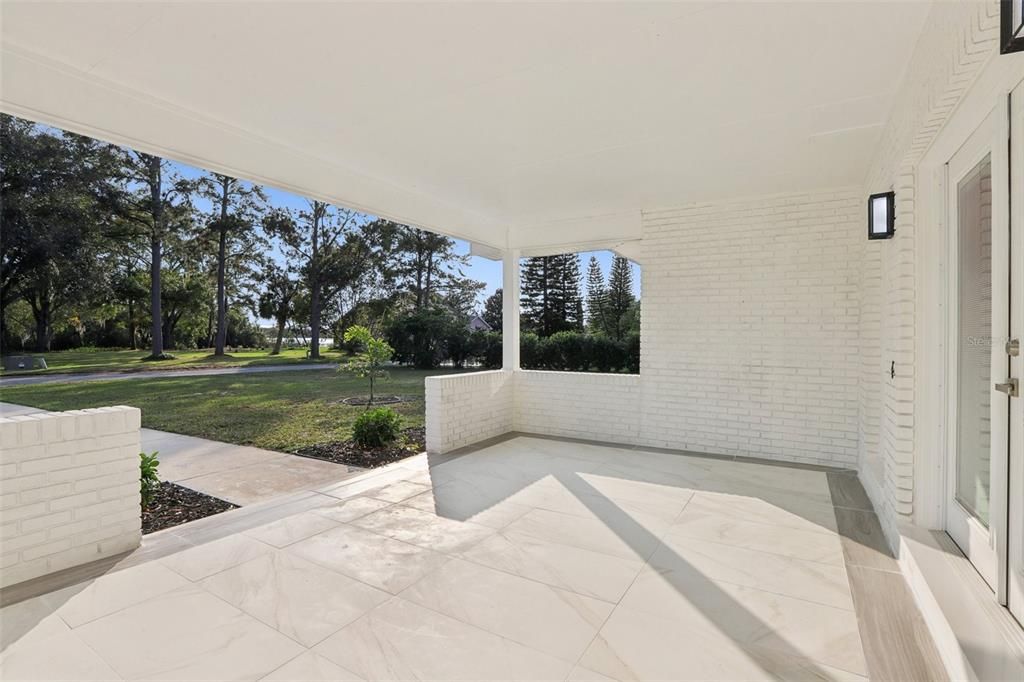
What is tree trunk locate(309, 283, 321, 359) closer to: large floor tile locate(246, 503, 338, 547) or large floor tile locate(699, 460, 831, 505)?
large floor tile locate(246, 503, 338, 547)

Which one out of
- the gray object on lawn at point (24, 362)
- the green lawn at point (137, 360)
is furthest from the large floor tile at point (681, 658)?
the gray object on lawn at point (24, 362)

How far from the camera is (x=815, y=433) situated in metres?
4.78

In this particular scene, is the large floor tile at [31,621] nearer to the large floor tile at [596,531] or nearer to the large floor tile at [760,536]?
the large floor tile at [596,531]

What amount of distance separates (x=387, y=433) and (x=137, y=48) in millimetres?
3876

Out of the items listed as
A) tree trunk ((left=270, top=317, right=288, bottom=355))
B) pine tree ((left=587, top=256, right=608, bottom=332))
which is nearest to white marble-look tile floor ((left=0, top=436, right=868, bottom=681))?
pine tree ((left=587, top=256, right=608, bottom=332))

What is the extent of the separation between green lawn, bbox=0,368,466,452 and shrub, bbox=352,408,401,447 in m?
1.07

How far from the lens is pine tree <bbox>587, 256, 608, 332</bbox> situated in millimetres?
Result: 12867

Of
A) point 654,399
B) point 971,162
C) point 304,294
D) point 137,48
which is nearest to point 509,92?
point 137,48

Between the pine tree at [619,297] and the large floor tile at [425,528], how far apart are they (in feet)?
29.8

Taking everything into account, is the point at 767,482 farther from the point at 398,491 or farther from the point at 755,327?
the point at 398,491

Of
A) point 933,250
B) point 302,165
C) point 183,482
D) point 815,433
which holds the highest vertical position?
point 302,165

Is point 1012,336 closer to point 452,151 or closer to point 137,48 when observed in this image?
point 452,151

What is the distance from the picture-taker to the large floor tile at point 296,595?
2105mm

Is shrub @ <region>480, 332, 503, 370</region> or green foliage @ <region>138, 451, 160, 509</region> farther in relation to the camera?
shrub @ <region>480, 332, 503, 370</region>
